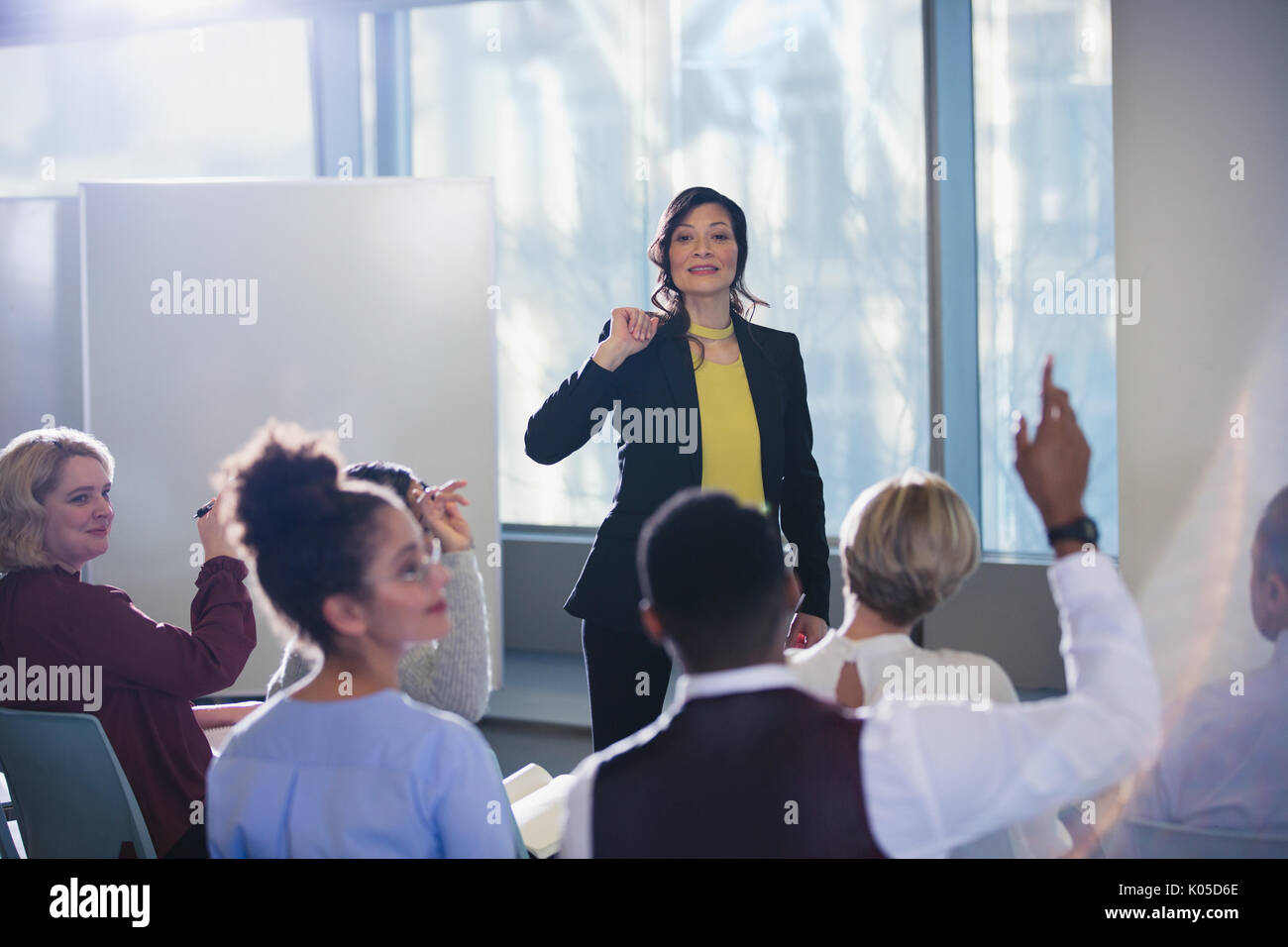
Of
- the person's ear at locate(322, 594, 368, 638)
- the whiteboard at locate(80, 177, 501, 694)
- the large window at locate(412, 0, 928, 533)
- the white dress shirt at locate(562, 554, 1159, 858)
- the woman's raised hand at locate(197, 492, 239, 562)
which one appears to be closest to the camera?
the white dress shirt at locate(562, 554, 1159, 858)

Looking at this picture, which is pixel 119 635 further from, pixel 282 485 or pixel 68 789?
pixel 282 485

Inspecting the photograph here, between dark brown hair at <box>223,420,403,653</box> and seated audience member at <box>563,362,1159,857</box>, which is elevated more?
dark brown hair at <box>223,420,403,653</box>

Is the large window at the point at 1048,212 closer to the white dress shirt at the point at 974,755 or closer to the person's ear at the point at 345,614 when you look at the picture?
the white dress shirt at the point at 974,755

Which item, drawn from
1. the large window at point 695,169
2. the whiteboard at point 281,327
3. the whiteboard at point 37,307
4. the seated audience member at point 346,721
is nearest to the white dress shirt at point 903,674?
the seated audience member at point 346,721

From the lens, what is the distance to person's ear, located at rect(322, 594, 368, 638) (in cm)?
126

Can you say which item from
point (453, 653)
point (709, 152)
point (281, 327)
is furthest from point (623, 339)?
point (709, 152)

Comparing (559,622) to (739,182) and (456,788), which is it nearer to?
(739,182)

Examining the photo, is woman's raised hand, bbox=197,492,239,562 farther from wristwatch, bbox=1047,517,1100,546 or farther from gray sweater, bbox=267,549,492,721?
wristwatch, bbox=1047,517,1100,546

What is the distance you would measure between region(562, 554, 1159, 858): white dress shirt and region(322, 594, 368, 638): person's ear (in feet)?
1.15

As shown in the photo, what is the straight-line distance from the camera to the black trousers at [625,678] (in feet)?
6.67

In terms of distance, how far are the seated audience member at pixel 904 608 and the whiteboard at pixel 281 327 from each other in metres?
2.51

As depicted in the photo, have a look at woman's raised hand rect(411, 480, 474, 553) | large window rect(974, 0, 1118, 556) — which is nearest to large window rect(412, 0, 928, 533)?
large window rect(974, 0, 1118, 556)

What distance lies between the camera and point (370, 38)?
4.90 metres
